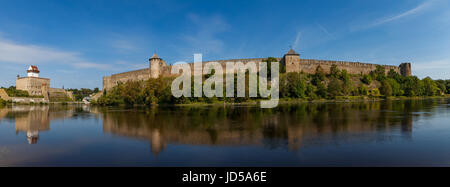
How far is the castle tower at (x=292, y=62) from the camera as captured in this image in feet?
147

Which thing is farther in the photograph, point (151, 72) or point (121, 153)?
point (151, 72)

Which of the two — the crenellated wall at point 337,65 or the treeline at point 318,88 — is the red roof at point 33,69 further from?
the crenellated wall at point 337,65

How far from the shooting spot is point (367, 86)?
4469 centimetres

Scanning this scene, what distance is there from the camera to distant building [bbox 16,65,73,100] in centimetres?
6112

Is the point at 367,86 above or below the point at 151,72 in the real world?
below

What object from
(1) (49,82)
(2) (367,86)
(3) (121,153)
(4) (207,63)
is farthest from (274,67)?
(1) (49,82)

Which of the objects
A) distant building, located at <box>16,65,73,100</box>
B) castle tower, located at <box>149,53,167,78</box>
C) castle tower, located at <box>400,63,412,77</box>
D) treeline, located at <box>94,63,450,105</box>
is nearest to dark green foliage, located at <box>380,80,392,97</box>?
treeline, located at <box>94,63,450,105</box>

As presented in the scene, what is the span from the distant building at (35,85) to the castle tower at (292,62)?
215 ft

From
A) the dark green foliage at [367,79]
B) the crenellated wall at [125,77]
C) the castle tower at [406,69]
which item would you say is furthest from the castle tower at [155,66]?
the castle tower at [406,69]

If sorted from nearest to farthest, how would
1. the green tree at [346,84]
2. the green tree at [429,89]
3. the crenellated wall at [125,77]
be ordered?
the green tree at [346,84] → the green tree at [429,89] → the crenellated wall at [125,77]

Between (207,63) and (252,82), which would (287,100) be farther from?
(207,63)

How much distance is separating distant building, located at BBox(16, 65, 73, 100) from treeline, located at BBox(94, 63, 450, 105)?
3215cm

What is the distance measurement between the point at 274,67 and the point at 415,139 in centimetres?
3719

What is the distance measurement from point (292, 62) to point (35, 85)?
7184 centimetres
